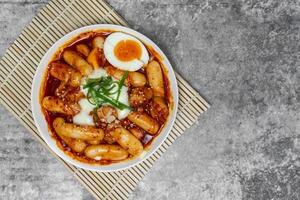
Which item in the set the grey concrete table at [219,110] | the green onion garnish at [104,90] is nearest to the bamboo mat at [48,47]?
the grey concrete table at [219,110]

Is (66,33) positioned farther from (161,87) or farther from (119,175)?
(119,175)

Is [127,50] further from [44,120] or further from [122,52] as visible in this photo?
[44,120]

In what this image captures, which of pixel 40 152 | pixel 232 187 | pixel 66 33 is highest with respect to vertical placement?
pixel 66 33

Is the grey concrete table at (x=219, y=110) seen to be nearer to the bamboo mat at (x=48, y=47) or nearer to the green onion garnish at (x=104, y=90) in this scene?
the bamboo mat at (x=48, y=47)

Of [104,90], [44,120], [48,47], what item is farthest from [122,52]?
[44,120]

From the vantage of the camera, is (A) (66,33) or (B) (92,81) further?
(A) (66,33)

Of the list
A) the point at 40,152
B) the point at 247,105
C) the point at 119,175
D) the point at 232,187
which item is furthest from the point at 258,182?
the point at 40,152

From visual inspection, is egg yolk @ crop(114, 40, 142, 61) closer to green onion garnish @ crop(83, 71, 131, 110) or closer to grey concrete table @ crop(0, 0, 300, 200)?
green onion garnish @ crop(83, 71, 131, 110)
